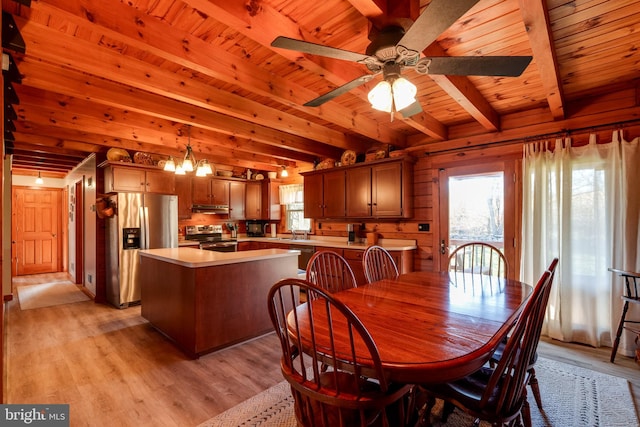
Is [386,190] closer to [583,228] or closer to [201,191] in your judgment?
[583,228]

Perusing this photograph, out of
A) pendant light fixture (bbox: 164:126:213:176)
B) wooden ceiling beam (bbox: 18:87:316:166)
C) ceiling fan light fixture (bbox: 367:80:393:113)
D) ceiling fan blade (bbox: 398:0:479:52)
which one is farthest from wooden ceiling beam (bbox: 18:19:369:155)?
ceiling fan blade (bbox: 398:0:479:52)

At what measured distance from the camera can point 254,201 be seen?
6402 mm

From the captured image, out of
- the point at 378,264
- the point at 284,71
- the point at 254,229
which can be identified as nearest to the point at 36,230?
the point at 254,229

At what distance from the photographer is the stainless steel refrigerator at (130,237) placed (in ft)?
14.1

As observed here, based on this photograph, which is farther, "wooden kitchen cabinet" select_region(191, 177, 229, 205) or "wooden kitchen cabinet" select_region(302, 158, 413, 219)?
"wooden kitchen cabinet" select_region(191, 177, 229, 205)

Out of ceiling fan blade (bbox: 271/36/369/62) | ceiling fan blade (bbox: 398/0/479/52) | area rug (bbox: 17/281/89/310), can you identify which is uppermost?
ceiling fan blade (bbox: 271/36/369/62)

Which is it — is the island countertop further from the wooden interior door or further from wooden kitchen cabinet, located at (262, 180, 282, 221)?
the wooden interior door

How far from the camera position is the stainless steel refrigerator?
429 centimetres

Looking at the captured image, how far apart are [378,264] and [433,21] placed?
6.51 ft

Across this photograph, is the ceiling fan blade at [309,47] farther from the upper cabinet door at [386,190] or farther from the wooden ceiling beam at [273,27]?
the upper cabinet door at [386,190]

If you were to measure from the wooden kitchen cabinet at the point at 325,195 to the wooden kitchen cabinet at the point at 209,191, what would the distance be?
5.71ft

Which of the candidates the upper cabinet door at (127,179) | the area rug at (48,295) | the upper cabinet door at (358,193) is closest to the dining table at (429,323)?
the upper cabinet door at (358,193)

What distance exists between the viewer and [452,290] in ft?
6.84

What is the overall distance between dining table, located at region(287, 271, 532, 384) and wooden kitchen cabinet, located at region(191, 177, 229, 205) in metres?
4.31
